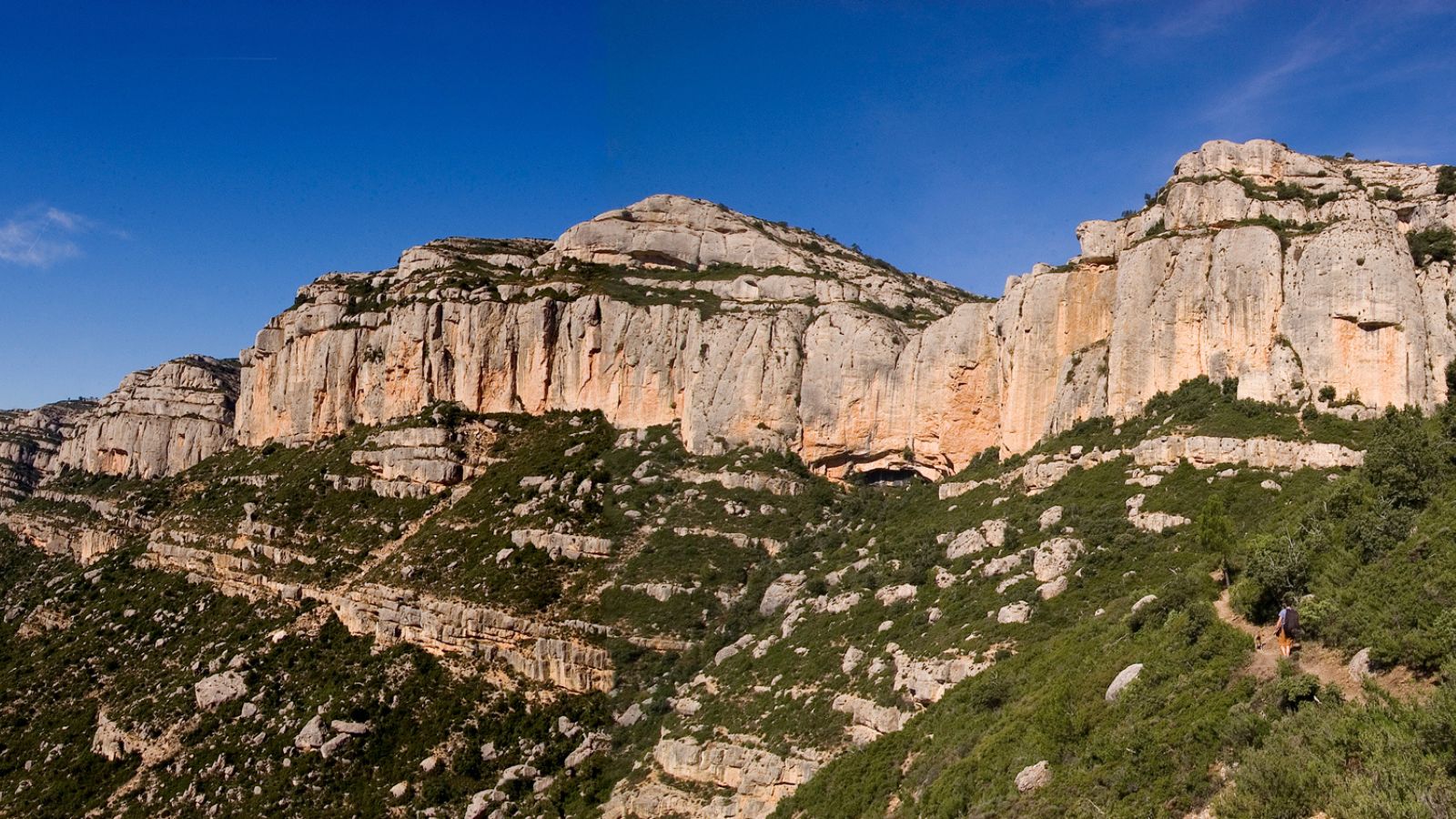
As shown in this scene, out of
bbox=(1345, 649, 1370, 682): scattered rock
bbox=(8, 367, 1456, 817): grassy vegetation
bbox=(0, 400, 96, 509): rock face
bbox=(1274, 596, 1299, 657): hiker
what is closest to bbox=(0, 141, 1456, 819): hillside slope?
bbox=(1345, 649, 1370, 682): scattered rock

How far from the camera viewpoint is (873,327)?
6669cm

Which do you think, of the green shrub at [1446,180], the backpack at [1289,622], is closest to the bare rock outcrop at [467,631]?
the backpack at [1289,622]

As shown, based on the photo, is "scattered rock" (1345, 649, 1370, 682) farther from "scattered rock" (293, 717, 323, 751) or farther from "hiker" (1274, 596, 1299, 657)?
"scattered rock" (293, 717, 323, 751)

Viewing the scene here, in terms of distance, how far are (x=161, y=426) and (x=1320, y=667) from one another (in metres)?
112

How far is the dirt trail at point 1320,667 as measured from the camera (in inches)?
664

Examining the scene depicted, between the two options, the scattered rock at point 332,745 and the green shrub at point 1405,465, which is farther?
the scattered rock at point 332,745

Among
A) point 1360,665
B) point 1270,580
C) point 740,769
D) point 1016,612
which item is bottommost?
point 740,769

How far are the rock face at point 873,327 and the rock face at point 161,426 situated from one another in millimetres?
14087

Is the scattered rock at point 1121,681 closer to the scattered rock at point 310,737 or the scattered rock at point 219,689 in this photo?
the scattered rock at point 310,737

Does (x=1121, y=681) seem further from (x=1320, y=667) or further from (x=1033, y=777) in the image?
(x=1320, y=667)

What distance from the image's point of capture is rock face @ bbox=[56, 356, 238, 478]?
99.4 metres

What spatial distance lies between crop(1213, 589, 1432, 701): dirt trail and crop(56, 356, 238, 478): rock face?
98.7 metres

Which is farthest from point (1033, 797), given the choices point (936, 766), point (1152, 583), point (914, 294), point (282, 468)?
point (282, 468)

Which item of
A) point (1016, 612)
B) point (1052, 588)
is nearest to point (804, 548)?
point (1052, 588)
